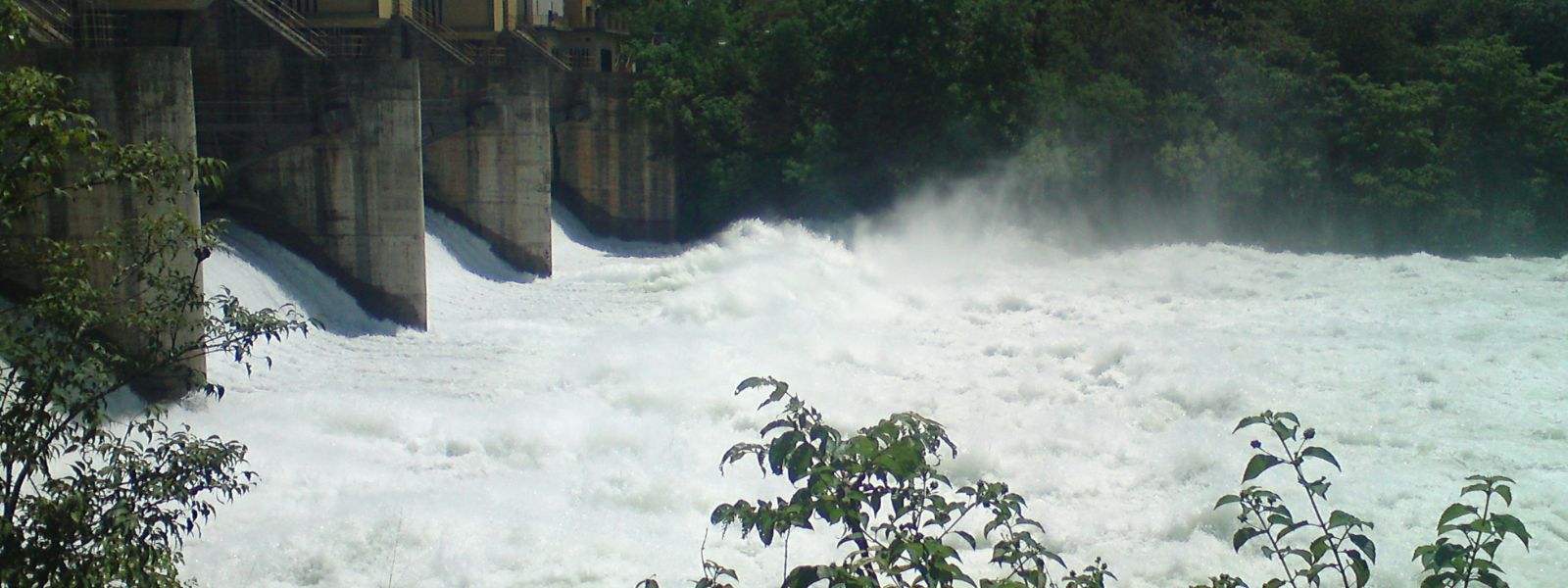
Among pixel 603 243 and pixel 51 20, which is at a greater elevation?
pixel 51 20

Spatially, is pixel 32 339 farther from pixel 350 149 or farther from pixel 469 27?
pixel 469 27

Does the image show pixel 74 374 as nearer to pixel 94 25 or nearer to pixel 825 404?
pixel 825 404

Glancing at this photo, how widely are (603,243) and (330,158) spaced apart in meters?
12.1

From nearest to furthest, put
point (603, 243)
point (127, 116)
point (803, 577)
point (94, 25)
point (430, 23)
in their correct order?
point (803, 577)
point (127, 116)
point (94, 25)
point (603, 243)
point (430, 23)

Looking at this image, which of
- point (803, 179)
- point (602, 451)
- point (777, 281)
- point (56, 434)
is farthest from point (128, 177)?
point (803, 179)

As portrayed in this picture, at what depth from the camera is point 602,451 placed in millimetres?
12906

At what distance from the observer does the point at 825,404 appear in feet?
48.7

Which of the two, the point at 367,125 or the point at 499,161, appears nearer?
the point at 367,125

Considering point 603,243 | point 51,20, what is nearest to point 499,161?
point 603,243

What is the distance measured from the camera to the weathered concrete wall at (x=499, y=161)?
25156 mm

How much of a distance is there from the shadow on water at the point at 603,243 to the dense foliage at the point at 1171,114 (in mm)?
1652

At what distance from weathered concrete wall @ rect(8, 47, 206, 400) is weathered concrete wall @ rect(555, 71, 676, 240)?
17135 mm

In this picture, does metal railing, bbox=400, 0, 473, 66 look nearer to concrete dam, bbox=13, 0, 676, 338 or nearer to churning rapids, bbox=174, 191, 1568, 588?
concrete dam, bbox=13, 0, 676, 338

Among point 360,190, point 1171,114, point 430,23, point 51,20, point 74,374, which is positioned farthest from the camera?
point 430,23
